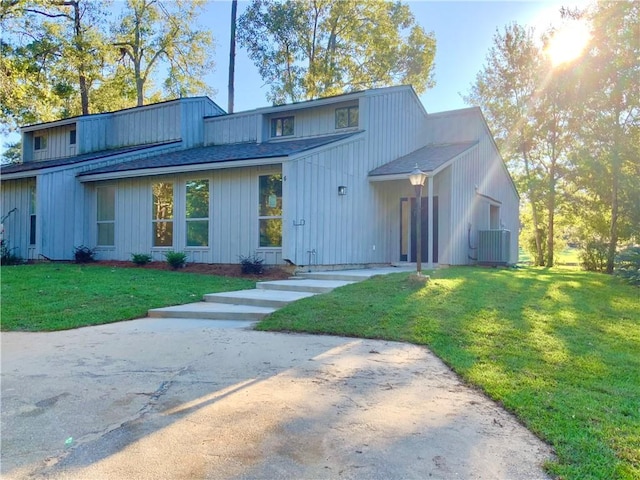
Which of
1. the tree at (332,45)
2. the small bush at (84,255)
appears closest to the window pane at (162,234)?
the small bush at (84,255)

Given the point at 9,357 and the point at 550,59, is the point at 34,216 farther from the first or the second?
the point at 550,59

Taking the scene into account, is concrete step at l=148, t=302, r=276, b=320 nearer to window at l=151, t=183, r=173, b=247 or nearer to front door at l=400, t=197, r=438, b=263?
window at l=151, t=183, r=173, b=247

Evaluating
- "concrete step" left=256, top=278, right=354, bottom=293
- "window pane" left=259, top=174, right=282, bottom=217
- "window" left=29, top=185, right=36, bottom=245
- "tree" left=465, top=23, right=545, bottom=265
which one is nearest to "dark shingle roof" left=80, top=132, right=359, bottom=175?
"window pane" left=259, top=174, right=282, bottom=217

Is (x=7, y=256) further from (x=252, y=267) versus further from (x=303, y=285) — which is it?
(x=303, y=285)

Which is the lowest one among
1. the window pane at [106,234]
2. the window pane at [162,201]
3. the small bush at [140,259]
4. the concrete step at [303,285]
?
the concrete step at [303,285]

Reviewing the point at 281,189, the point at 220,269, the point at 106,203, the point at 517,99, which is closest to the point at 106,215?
the point at 106,203

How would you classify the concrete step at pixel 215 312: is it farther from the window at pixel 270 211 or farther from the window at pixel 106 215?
the window at pixel 106 215

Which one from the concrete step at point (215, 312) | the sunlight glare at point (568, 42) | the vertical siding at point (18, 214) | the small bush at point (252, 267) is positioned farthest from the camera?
the sunlight glare at point (568, 42)

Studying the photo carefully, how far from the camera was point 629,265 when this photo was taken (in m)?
10.1

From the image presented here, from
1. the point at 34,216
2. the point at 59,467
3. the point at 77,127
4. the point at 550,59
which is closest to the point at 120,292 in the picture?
the point at 59,467

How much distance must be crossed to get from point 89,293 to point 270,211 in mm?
4227

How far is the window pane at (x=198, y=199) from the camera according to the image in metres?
11.3

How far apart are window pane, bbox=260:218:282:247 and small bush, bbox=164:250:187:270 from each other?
2127 mm

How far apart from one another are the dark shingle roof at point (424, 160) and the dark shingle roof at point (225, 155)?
1395 mm
